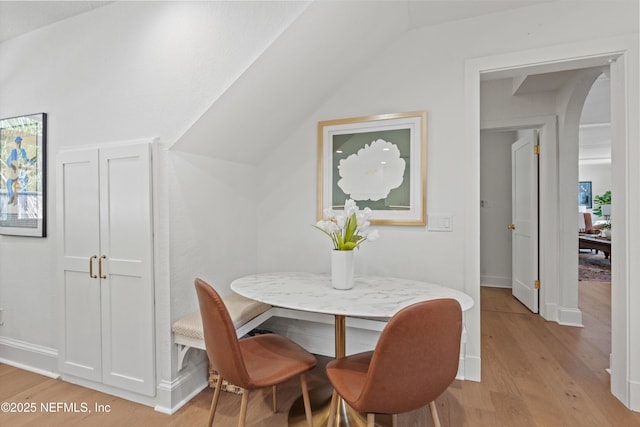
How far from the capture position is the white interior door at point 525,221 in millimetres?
3381

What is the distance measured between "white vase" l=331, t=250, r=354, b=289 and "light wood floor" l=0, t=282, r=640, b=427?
818 millimetres

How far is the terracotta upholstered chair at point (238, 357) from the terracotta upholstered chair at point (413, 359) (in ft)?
1.20

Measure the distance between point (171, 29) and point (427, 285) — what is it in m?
2.31

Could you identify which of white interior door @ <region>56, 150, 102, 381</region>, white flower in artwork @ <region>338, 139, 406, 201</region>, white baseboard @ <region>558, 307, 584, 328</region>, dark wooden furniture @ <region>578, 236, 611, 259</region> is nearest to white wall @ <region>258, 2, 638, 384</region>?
white flower in artwork @ <region>338, 139, 406, 201</region>

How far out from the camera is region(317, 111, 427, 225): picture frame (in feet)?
7.39

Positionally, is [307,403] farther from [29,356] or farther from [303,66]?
[29,356]

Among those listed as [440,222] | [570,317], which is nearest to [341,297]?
[440,222]

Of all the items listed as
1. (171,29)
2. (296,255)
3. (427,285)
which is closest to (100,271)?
(296,255)

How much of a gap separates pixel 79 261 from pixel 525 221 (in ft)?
14.3

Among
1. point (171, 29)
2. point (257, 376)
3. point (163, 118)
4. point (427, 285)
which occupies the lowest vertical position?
point (257, 376)

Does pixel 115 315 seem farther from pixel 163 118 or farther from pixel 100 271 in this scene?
pixel 163 118

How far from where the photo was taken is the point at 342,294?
1.70m

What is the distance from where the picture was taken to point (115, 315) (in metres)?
1.99

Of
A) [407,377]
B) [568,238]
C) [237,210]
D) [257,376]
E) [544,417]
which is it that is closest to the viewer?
[407,377]
